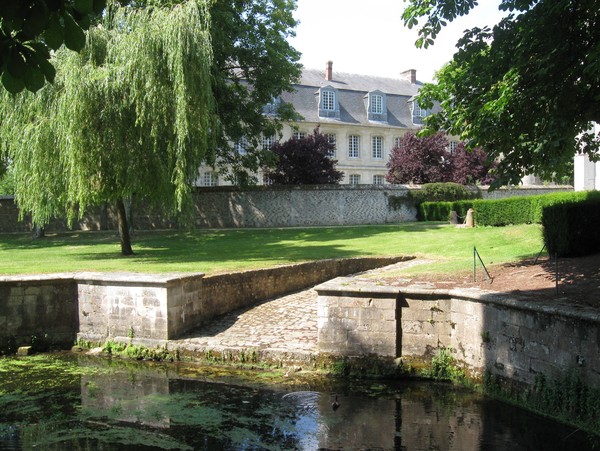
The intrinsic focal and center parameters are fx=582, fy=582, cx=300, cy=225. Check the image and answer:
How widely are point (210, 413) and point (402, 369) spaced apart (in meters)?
2.96

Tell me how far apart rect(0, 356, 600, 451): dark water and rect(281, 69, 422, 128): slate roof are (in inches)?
1313

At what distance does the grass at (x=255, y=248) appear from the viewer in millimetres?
12844

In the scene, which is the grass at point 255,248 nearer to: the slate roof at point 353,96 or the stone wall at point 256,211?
the stone wall at point 256,211

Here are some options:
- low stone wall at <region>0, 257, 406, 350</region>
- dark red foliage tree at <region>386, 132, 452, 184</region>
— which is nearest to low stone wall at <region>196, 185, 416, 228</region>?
dark red foliage tree at <region>386, 132, 452, 184</region>

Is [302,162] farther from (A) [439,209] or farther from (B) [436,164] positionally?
(B) [436,164]

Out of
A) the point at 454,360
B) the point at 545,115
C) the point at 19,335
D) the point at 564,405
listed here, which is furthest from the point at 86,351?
the point at 545,115

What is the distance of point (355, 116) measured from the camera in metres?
42.3

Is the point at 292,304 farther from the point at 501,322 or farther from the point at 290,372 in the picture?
the point at 501,322

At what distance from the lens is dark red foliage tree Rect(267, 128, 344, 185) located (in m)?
28.9

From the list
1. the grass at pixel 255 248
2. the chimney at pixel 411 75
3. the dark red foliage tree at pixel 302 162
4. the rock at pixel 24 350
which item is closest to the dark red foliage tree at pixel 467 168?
the dark red foliage tree at pixel 302 162

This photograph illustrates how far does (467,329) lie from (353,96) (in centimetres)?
3662

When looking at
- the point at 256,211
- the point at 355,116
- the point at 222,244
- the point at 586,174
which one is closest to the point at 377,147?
the point at 355,116

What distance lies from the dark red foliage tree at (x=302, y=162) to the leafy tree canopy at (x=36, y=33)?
25.5 metres

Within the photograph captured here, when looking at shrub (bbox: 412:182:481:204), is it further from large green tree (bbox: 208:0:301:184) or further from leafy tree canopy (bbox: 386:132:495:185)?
large green tree (bbox: 208:0:301:184)
